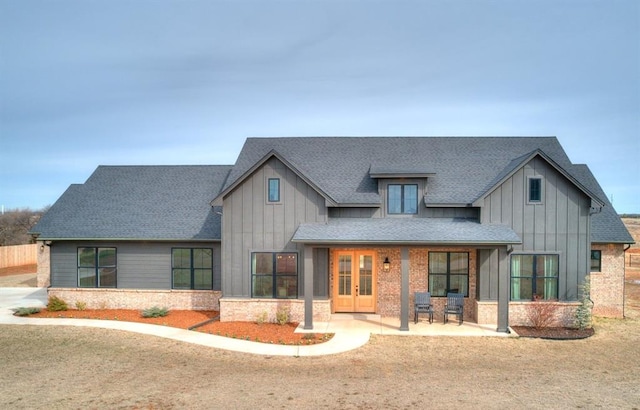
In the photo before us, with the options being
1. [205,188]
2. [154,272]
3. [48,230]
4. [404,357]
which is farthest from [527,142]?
[48,230]

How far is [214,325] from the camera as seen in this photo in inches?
654

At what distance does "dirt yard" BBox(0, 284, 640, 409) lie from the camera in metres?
9.70

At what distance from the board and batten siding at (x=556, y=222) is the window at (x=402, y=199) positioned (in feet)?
9.79

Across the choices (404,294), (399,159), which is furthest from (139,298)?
(399,159)

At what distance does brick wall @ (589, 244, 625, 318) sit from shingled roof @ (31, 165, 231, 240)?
1668cm

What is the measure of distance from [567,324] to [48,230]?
22.4 metres

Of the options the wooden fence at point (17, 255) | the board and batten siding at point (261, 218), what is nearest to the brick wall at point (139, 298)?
the board and batten siding at point (261, 218)

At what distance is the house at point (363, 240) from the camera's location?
1655 centimetres

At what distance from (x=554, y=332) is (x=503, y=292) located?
7.74 ft

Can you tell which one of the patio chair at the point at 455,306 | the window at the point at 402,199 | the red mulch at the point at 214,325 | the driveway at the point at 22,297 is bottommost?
the driveway at the point at 22,297

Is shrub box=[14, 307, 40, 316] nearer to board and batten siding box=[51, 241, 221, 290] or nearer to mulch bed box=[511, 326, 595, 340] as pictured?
board and batten siding box=[51, 241, 221, 290]

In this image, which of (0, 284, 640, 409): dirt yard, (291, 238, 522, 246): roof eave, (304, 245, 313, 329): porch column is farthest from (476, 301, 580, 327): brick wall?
(304, 245, 313, 329): porch column

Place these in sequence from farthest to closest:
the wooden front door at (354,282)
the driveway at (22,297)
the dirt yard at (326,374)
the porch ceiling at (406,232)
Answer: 1. the driveway at (22,297)
2. the wooden front door at (354,282)
3. the porch ceiling at (406,232)
4. the dirt yard at (326,374)

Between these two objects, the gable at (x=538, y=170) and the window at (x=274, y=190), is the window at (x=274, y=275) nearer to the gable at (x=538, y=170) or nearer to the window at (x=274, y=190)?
the window at (x=274, y=190)
